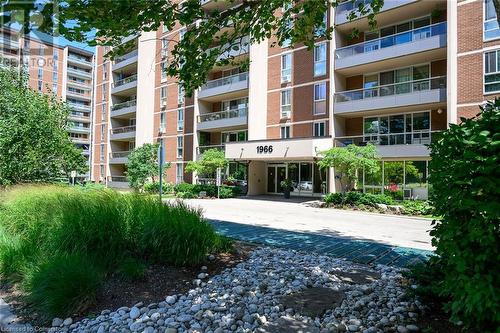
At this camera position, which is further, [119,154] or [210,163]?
[119,154]

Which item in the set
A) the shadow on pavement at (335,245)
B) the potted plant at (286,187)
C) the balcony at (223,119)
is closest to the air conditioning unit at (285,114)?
the balcony at (223,119)

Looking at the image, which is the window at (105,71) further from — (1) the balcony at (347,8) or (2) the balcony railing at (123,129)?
(1) the balcony at (347,8)

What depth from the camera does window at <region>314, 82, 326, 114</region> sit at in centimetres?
2564

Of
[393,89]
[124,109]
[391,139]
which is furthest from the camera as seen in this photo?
[124,109]

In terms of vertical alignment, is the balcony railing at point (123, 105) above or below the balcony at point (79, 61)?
below

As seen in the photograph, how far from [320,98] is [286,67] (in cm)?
442

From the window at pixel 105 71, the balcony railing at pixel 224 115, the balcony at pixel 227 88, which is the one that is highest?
the window at pixel 105 71

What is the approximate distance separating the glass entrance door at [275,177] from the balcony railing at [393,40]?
1002cm

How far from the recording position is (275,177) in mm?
30172

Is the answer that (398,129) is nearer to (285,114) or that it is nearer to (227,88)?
(285,114)

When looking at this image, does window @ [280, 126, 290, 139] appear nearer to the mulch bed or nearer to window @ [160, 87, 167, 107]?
window @ [160, 87, 167, 107]

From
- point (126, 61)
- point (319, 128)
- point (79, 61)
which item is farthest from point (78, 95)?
point (319, 128)

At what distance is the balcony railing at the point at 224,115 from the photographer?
Answer: 30.3 m

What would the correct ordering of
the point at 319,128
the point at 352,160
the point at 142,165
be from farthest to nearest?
the point at 142,165 < the point at 319,128 < the point at 352,160
